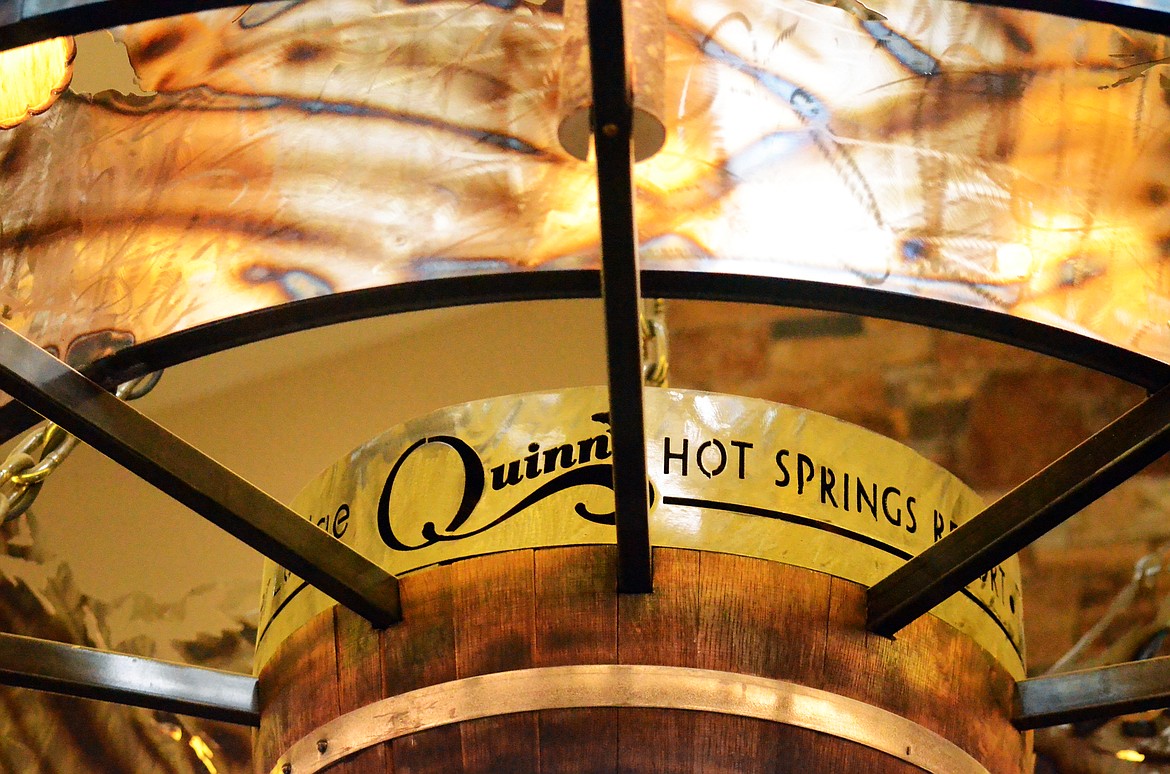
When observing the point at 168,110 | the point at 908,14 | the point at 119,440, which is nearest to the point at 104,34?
the point at 168,110

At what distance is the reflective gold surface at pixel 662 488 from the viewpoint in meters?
1.79

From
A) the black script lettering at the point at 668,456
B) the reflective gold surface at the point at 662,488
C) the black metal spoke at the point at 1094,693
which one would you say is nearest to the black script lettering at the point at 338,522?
the reflective gold surface at the point at 662,488

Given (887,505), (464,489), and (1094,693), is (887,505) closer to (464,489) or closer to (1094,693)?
(1094,693)

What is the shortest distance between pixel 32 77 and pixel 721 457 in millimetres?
946

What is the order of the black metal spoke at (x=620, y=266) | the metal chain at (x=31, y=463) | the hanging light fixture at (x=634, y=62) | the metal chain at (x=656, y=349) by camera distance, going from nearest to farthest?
the black metal spoke at (x=620, y=266) → the hanging light fixture at (x=634, y=62) → the metal chain at (x=31, y=463) → the metal chain at (x=656, y=349)

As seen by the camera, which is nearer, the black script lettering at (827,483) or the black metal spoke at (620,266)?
the black metal spoke at (620,266)

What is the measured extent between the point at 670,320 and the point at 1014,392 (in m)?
1.20

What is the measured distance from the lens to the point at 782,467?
181 cm

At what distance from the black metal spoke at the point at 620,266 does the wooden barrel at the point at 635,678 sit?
0.14 meters

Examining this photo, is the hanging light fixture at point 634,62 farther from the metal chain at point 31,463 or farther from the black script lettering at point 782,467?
the metal chain at point 31,463

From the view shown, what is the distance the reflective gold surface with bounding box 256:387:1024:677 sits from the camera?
1.79 m

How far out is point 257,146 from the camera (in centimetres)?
203

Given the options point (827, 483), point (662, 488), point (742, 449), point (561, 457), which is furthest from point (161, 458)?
point (827, 483)

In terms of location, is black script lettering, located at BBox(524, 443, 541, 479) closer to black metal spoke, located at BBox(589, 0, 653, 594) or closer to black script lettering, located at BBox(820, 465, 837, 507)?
black metal spoke, located at BBox(589, 0, 653, 594)
